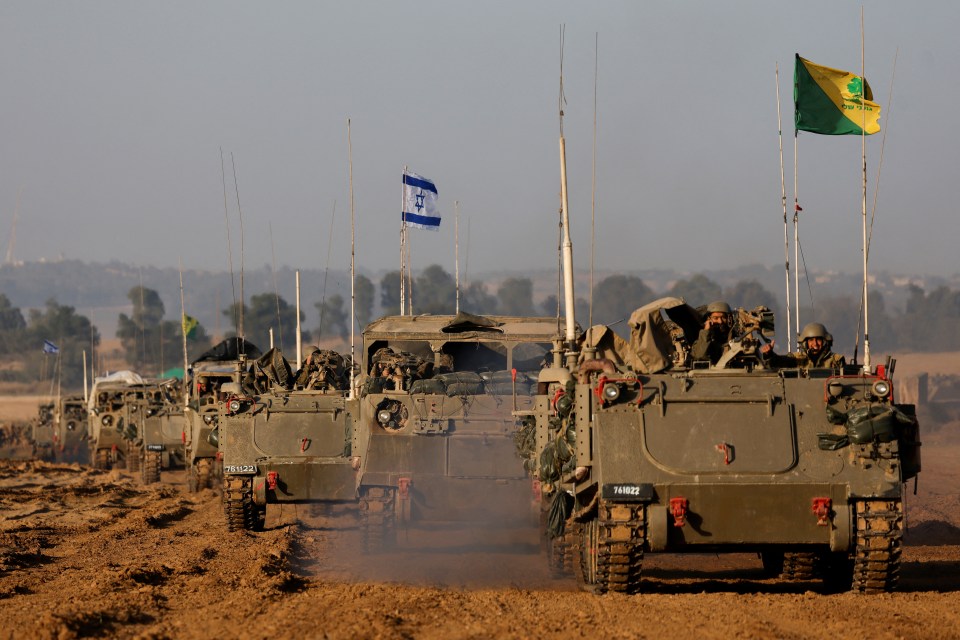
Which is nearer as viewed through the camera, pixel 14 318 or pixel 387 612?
pixel 387 612

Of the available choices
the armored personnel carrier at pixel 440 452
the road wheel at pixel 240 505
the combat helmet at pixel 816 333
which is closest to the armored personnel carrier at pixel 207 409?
the road wheel at pixel 240 505

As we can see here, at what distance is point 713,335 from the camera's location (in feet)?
49.0

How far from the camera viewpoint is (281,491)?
21047mm

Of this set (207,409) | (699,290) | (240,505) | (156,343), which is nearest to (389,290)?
(156,343)

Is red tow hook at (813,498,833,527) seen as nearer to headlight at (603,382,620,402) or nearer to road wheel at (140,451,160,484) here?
headlight at (603,382,620,402)

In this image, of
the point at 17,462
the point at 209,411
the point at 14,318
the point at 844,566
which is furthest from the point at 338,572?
the point at 14,318

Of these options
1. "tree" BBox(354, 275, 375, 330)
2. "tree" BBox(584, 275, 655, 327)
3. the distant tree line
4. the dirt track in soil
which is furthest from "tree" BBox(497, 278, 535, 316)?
the dirt track in soil

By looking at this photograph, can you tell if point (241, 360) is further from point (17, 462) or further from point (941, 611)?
point (17, 462)

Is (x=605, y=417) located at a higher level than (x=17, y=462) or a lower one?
higher

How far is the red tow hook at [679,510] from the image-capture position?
41.8 feet

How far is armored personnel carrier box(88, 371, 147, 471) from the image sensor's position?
1630 inches

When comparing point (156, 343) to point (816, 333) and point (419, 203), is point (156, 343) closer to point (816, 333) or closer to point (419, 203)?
point (419, 203)

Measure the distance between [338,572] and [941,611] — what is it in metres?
7.19

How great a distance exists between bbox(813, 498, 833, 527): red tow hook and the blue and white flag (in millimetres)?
23296
